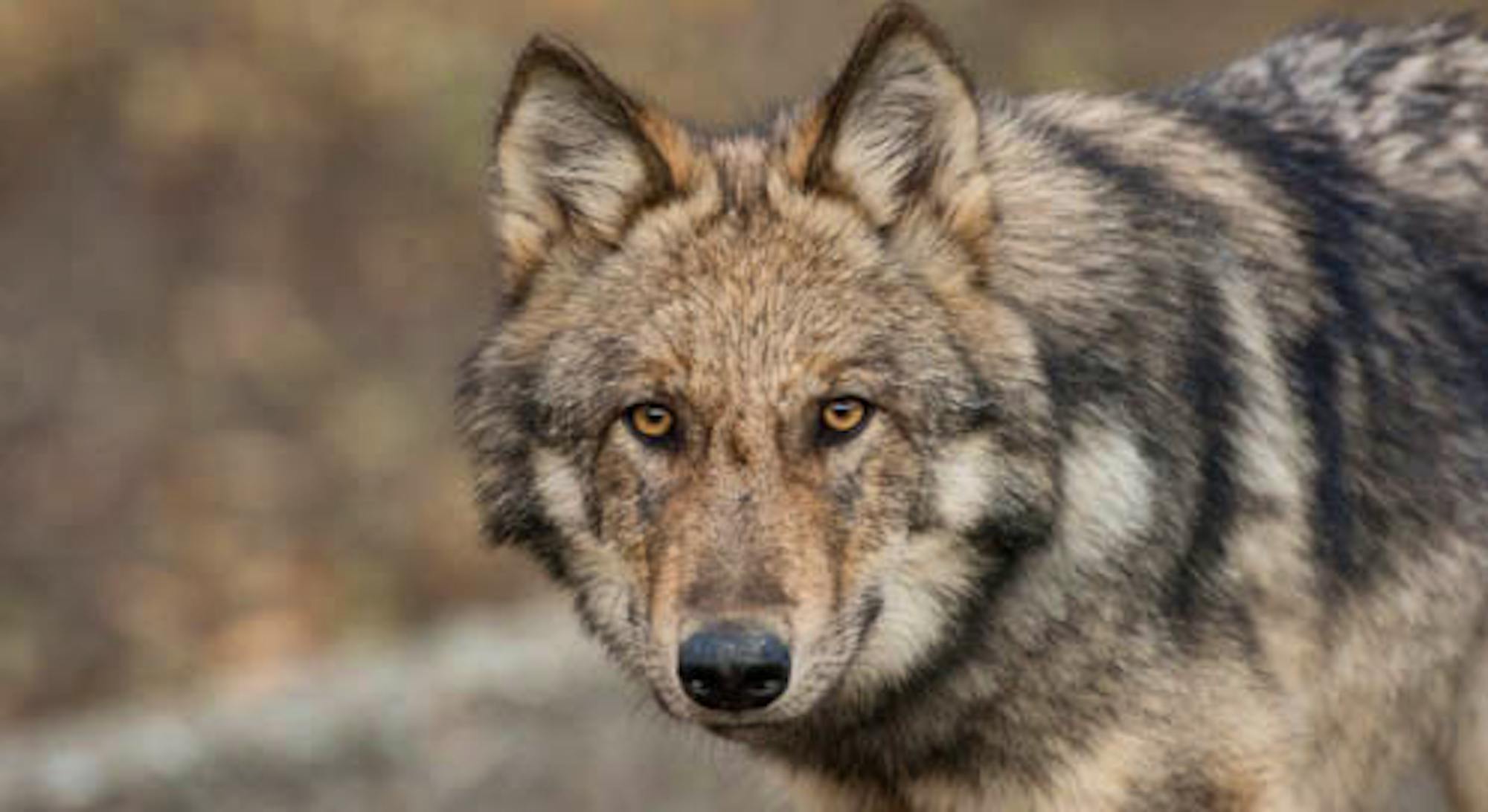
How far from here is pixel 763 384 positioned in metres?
4.48

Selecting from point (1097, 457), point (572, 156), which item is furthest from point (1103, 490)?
point (572, 156)

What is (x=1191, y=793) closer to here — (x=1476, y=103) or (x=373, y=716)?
(x=1476, y=103)

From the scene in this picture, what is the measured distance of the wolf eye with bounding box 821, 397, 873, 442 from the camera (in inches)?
178

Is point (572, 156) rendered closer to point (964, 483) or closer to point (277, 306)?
point (964, 483)

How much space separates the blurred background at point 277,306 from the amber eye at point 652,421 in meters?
5.55

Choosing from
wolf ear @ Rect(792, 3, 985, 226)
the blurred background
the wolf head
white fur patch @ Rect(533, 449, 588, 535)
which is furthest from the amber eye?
the blurred background

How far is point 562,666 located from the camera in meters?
9.98

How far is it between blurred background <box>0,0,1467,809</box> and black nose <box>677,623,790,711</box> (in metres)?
5.77

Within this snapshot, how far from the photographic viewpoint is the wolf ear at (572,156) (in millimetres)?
4816

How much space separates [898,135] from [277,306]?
26.4 ft

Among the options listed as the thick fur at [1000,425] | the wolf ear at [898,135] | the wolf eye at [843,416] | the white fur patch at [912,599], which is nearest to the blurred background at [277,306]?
the thick fur at [1000,425]

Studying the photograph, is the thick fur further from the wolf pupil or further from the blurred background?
the blurred background

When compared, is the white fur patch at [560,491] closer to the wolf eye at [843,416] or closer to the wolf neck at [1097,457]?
the wolf eye at [843,416]

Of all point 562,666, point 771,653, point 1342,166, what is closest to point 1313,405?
point 1342,166
